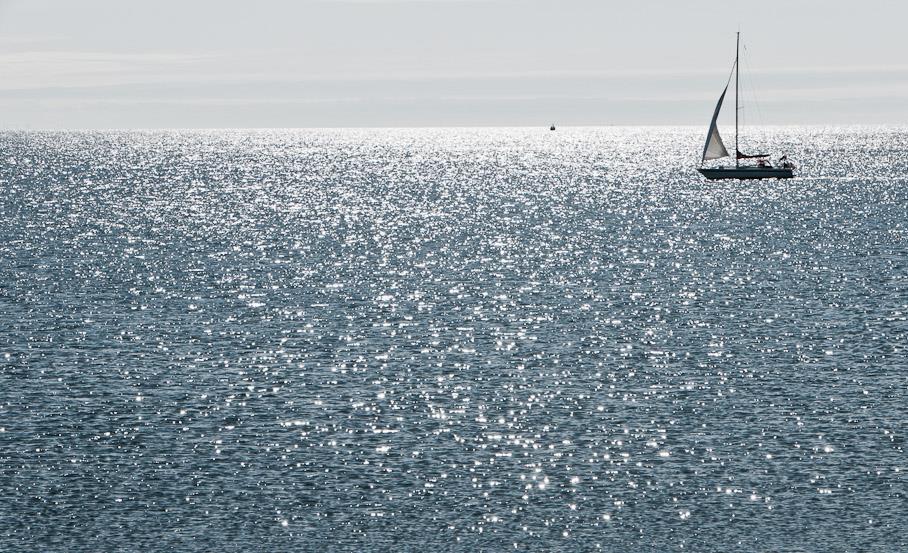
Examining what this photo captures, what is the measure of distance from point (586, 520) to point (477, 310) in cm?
4799

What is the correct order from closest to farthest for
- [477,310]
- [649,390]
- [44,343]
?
1. [649,390]
2. [44,343]
3. [477,310]

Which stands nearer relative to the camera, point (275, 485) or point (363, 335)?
point (275, 485)

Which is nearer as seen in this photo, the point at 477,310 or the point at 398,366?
the point at 398,366

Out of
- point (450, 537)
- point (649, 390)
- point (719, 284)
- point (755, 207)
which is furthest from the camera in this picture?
point (755, 207)

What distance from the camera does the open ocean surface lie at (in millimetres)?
45594

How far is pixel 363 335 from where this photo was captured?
8262 centimetres

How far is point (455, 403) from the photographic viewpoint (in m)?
63.3

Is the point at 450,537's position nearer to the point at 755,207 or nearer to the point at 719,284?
the point at 719,284

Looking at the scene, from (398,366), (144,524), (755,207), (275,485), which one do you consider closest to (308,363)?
(398,366)

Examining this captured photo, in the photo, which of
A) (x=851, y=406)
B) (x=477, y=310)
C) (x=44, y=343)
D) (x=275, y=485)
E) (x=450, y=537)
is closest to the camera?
(x=450, y=537)

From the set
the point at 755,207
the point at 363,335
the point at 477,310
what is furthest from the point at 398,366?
the point at 755,207

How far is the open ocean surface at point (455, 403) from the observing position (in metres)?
45.6

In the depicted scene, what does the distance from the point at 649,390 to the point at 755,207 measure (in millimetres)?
128591

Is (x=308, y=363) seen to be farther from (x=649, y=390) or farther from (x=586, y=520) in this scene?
(x=586, y=520)
